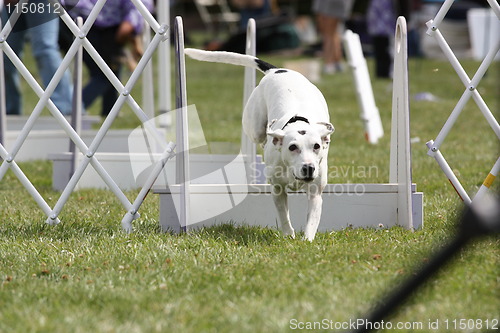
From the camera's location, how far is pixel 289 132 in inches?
164

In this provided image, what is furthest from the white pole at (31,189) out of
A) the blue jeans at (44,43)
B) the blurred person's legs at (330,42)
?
the blurred person's legs at (330,42)

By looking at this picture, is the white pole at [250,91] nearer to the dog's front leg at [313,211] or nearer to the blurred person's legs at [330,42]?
the dog's front leg at [313,211]

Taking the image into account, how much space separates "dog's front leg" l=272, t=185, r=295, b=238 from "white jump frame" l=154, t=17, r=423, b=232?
16 cm

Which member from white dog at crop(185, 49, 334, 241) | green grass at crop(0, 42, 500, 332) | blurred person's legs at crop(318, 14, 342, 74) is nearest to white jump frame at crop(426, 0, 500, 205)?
green grass at crop(0, 42, 500, 332)

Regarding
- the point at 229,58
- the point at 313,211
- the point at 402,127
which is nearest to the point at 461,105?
the point at 402,127

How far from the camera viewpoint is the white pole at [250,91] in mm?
5520

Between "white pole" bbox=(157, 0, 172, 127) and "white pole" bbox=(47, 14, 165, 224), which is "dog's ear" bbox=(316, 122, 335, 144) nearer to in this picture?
"white pole" bbox=(47, 14, 165, 224)

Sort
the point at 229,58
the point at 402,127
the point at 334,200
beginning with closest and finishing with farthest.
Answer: the point at 402,127 < the point at 334,200 < the point at 229,58

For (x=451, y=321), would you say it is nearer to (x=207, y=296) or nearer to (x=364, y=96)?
(x=207, y=296)

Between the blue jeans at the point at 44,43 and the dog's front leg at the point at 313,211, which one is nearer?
the dog's front leg at the point at 313,211

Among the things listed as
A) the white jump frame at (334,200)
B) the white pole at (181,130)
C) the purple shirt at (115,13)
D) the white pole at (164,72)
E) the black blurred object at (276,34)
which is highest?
the white pole at (181,130)

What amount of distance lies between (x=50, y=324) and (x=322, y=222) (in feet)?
7.14

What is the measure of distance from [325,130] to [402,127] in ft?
2.25

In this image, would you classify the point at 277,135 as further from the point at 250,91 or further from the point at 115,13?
the point at 115,13
